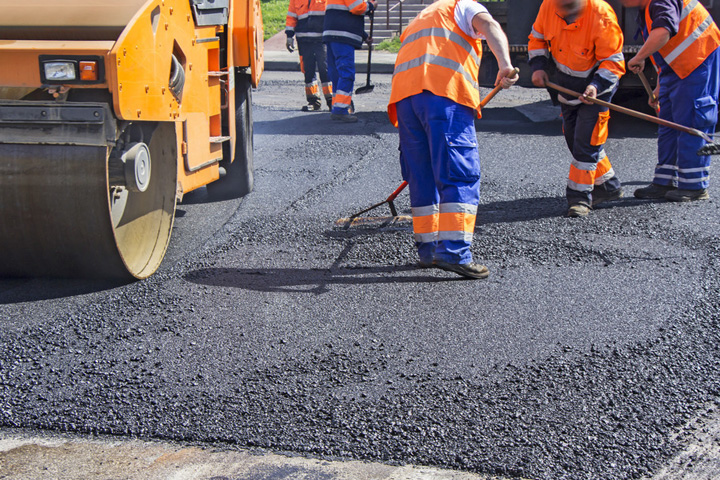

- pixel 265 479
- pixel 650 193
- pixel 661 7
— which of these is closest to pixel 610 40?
pixel 661 7

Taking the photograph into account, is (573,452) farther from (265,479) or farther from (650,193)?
(650,193)

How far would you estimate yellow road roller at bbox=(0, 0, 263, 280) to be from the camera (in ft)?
10.7

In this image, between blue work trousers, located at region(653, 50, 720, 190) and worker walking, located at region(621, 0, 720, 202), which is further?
blue work trousers, located at region(653, 50, 720, 190)

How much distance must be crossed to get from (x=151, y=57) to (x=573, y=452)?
2.47 meters

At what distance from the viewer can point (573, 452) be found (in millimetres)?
2492

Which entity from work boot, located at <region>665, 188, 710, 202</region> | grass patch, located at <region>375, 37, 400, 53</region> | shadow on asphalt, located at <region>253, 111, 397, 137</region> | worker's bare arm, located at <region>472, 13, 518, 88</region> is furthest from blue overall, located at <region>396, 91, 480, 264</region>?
grass patch, located at <region>375, 37, 400, 53</region>

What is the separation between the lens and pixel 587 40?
5109 mm

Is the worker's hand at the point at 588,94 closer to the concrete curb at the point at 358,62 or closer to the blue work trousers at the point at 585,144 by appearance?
the blue work trousers at the point at 585,144

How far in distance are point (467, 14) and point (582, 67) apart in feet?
5.06

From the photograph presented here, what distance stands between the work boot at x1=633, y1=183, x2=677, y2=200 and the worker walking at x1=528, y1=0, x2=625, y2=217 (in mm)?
465

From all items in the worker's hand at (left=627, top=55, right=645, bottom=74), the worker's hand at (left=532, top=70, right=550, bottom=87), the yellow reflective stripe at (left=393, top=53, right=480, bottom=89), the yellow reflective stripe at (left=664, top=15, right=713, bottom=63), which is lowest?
the worker's hand at (left=532, top=70, right=550, bottom=87)

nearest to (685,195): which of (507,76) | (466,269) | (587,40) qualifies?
(587,40)

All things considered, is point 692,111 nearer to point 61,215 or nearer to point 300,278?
point 300,278

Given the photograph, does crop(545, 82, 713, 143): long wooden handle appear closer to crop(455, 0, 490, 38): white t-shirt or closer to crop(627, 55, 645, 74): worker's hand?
crop(627, 55, 645, 74): worker's hand
